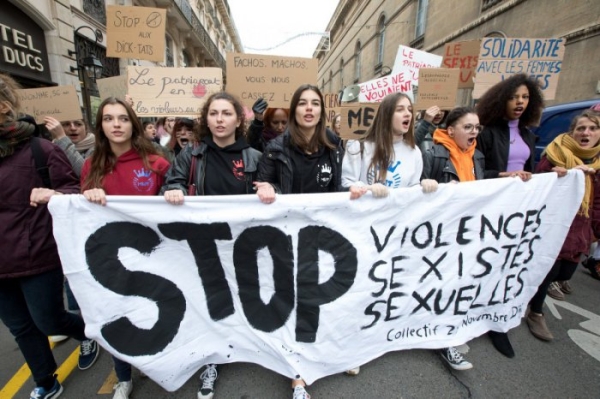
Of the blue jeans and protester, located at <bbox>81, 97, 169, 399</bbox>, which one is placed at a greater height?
protester, located at <bbox>81, 97, 169, 399</bbox>

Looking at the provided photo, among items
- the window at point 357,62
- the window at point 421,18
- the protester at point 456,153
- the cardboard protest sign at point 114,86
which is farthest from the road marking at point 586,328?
the window at point 357,62

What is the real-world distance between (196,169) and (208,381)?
4.52ft

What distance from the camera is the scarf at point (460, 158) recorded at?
90.6 inches

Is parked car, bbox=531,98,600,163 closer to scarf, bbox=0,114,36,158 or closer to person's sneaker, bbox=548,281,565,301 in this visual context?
person's sneaker, bbox=548,281,565,301

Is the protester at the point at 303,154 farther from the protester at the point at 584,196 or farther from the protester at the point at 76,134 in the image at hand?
the protester at the point at 584,196

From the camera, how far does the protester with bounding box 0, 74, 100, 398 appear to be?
1.55m

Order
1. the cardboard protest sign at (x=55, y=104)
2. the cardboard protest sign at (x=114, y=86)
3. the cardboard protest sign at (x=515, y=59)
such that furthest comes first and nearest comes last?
the cardboard protest sign at (x=515, y=59) → the cardboard protest sign at (x=114, y=86) → the cardboard protest sign at (x=55, y=104)

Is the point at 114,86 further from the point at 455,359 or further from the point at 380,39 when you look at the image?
the point at 380,39

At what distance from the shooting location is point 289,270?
1794 mm

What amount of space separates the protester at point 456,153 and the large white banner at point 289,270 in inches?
14.2

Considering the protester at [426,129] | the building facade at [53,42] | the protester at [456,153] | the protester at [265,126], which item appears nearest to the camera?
the protester at [456,153]

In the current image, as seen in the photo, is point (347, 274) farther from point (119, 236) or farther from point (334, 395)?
point (119, 236)

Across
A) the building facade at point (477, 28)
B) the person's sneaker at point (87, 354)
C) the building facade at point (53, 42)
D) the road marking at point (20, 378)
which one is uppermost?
the building facade at point (477, 28)

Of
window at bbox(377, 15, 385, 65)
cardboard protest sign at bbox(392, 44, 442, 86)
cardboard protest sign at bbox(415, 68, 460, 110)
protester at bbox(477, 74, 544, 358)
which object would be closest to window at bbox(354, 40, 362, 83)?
window at bbox(377, 15, 385, 65)
